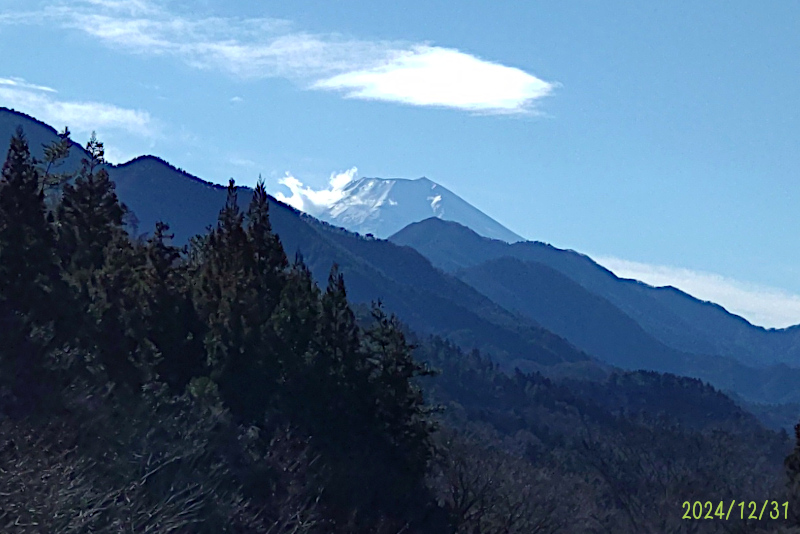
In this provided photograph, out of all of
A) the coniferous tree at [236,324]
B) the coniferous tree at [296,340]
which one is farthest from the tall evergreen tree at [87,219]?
the coniferous tree at [296,340]

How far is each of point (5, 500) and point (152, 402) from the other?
14629mm

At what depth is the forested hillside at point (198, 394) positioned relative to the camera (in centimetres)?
2133

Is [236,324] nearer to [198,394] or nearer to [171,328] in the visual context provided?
[171,328]

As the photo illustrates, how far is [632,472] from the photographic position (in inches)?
4318

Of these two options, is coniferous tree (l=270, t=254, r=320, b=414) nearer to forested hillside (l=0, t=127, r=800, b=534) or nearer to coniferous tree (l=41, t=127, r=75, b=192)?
forested hillside (l=0, t=127, r=800, b=534)

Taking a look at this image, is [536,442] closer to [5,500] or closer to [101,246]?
[101,246]

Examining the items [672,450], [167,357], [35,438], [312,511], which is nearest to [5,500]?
[35,438]
